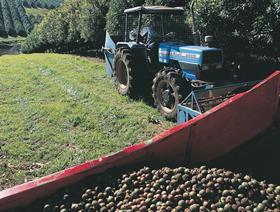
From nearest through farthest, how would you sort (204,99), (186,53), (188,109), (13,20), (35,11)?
(188,109) → (204,99) → (186,53) → (13,20) → (35,11)

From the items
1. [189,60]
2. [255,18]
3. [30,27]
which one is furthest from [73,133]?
[30,27]

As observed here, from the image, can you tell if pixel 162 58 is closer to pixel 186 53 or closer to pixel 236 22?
pixel 186 53

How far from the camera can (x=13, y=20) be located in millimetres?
67562

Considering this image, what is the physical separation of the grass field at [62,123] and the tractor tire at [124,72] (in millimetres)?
253

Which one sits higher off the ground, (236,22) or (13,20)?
(236,22)

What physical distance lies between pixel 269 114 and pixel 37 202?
131 inches

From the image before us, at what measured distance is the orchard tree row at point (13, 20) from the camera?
60.4 meters

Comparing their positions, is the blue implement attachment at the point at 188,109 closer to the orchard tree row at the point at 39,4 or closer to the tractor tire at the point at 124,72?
the tractor tire at the point at 124,72

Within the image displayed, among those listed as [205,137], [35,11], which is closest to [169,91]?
[205,137]

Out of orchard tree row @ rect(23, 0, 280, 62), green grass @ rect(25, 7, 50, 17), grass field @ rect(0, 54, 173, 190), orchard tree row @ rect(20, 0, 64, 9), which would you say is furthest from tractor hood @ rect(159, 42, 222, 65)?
orchard tree row @ rect(20, 0, 64, 9)

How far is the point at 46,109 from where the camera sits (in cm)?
956

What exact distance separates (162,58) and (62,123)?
265 cm

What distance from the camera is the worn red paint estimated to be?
508 cm

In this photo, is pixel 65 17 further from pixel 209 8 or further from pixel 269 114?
pixel 269 114
